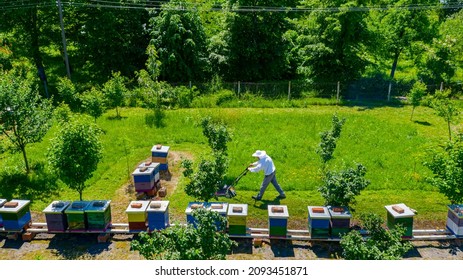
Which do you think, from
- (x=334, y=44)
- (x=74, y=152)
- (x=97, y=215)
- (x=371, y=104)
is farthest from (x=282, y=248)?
(x=334, y=44)

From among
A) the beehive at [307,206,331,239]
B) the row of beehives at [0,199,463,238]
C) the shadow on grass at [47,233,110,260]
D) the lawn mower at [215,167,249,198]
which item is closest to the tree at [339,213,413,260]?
the beehive at [307,206,331,239]

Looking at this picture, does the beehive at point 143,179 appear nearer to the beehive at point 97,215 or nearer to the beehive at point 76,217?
the beehive at point 97,215

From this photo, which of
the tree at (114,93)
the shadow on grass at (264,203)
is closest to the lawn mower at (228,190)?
the shadow on grass at (264,203)

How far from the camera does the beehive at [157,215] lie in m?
12.6

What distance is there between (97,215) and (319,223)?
6755 mm

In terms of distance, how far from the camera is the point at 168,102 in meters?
27.2

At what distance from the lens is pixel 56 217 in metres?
13.0

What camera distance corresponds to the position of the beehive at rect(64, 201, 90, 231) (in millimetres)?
12893

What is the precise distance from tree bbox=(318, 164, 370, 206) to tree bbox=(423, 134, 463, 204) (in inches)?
87.6

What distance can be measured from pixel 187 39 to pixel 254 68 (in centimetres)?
530

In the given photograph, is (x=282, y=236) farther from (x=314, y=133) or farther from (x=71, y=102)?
(x=71, y=102)

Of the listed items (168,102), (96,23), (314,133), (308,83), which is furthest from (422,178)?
(96,23)

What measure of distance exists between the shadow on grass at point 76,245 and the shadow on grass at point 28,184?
308cm

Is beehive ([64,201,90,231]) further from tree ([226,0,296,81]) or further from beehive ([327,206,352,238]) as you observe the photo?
tree ([226,0,296,81])
